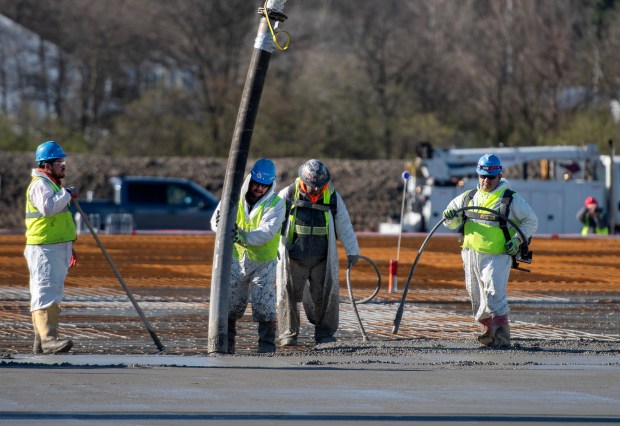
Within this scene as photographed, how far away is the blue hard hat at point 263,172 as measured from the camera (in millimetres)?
11625

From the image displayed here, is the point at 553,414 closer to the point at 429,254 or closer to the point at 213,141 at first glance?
the point at 429,254

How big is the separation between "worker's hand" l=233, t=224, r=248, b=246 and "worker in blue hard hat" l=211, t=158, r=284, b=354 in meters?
0.14

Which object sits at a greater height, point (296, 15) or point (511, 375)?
point (296, 15)

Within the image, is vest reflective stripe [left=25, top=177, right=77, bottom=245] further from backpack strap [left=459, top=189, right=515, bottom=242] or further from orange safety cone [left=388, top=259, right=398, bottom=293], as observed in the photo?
orange safety cone [left=388, top=259, right=398, bottom=293]

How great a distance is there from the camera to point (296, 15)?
6134 centimetres

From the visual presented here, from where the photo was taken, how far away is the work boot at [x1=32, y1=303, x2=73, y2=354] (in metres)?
11.1

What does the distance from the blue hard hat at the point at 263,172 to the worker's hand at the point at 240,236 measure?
54cm

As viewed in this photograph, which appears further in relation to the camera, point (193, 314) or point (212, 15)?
point (212, 15)

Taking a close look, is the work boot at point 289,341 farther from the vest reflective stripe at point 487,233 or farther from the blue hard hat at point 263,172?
the vest reflective stripe at point 487,233

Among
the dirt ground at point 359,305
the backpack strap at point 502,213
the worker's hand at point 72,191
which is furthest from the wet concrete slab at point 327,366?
the worker's hand at point 72,191

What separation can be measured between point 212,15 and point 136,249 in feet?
92.0

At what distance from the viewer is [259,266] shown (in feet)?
38.2

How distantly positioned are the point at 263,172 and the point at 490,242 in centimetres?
229

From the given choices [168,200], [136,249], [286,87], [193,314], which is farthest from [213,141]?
[193,314]
